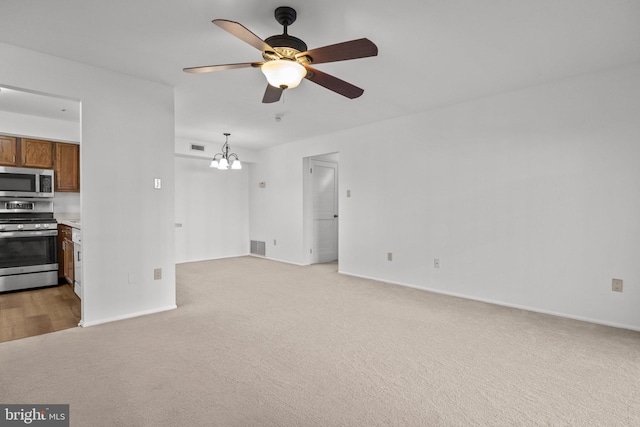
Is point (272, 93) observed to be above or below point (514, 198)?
above

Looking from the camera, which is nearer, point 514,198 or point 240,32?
point 240,32

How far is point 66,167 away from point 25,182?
563 mm

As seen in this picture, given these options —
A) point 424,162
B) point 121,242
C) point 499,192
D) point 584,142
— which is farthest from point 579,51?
point 121,242

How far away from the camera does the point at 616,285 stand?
308 cm

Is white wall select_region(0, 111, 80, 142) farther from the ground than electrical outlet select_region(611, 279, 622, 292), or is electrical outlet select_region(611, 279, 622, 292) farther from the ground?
white wall select_region(0, 111, 80, 142)

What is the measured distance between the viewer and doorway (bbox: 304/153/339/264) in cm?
632

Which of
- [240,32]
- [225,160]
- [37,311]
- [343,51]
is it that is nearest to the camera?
[240,32]

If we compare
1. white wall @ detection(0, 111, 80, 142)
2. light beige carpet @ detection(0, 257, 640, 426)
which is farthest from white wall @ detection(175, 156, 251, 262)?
light beige carpet @ detection(0, 257, 640, 426)

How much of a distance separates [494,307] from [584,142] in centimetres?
193

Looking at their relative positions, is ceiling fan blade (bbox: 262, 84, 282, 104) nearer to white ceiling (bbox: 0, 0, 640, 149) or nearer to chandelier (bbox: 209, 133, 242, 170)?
white ceiling (bbox: 0, 0, 640, 149)

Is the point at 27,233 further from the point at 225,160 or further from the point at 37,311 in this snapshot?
the point at 225,160

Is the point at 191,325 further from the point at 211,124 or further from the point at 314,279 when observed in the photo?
the point at 211,124

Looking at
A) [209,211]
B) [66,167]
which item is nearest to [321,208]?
[209,211]

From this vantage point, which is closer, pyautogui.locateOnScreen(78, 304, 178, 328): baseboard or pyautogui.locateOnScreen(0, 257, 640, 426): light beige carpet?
pyautogui.locateOnScreen(0, 257, 640, 426): light beige carpet
